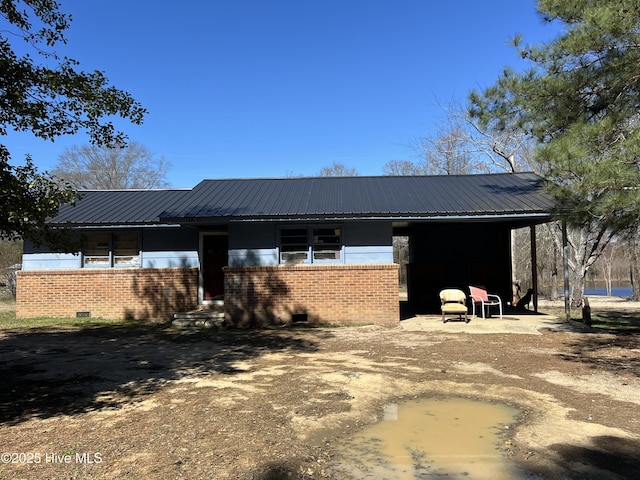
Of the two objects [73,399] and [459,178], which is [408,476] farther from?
[459,178]

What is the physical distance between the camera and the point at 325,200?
513 inches

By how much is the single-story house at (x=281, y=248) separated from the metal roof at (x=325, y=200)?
1.4 inches

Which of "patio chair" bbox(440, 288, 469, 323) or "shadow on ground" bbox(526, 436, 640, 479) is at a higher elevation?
"patio chair" bbox(440, 288, 469, 323)

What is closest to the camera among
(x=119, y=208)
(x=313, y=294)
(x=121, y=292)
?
(x=313, y=294)

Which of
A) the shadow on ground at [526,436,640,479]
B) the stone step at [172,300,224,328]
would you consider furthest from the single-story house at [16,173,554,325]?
the shadow on ground at [526,436,640,479]

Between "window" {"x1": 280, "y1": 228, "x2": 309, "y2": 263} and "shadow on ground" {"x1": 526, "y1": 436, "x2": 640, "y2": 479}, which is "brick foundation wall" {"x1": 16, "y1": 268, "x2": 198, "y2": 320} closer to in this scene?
"window" {"x1": 280, "y1": 228, "x2": 309, "y2": 263}

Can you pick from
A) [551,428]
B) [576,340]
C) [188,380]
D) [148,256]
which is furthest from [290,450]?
[148,256]

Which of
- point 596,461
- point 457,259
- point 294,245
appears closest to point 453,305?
point 294,245

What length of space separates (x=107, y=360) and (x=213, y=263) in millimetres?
6247

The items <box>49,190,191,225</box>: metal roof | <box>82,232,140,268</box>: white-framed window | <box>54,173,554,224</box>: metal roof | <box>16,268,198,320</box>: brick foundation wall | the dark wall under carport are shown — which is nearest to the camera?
<box>54,173,554,224</box>: metal roof

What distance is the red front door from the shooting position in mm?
13719

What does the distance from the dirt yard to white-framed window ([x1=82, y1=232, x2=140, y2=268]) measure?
3.67 meters

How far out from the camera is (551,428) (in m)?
4.34

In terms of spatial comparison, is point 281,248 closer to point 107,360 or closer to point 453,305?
point 453,305
